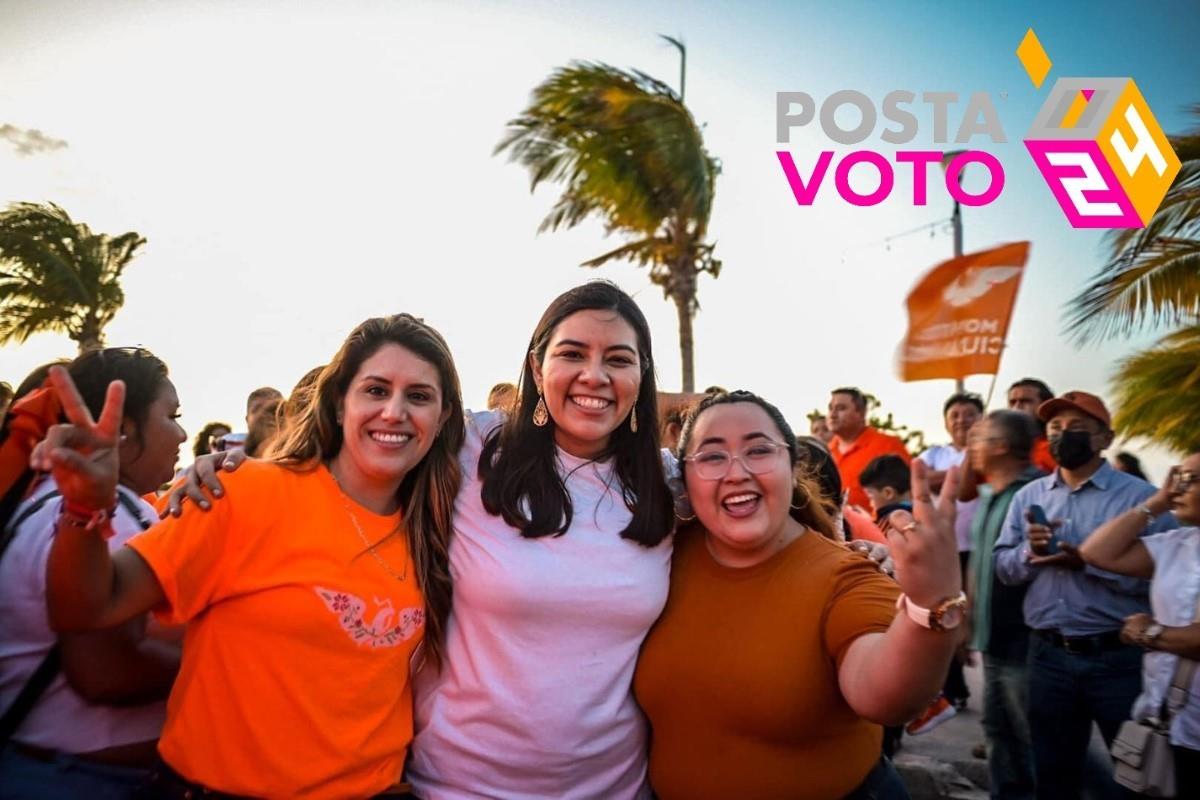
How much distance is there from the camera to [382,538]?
8.43 feet

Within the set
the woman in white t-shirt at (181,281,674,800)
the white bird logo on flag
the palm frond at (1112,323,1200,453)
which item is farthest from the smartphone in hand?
the palm frond at (1112,323,1200,453)

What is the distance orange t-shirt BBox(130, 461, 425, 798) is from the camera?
7.36 ft

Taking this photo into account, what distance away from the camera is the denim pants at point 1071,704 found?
4465 mm

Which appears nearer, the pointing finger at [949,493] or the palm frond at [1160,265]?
the pointing finger at [949,493]

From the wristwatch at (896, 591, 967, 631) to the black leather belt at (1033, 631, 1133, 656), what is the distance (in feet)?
10.9

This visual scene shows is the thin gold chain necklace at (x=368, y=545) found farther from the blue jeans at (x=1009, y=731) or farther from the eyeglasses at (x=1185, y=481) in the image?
the blue jeans at (x=1009, y=731)

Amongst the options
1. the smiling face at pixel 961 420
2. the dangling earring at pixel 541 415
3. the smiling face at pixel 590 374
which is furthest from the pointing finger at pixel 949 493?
the smiling face at pixel 961 420

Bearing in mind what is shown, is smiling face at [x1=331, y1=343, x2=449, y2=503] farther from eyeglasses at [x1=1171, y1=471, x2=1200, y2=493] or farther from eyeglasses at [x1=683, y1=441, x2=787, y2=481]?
eyeglasses at [x1=1171, y1=471, x2=1200, y2=493]

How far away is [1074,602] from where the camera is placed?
15.3 feet

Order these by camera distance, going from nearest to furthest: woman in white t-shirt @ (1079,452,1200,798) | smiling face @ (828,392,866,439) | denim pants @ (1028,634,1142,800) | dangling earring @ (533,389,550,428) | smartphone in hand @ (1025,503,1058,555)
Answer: dangling earring @ (533,389,550,428), woman in white t-shirt @ (1079,452,1200,798), denim pants @ (1028,634,1142,800), smartphone in hand @ (1025,503,1058,555), smiling face @ (828,392,866,439)

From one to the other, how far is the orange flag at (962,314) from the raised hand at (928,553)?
361 centimetres

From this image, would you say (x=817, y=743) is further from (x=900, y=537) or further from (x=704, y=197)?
(x=704, y=197)

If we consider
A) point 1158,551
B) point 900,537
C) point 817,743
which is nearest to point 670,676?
point 817,743

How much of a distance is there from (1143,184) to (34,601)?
36.8 feet
